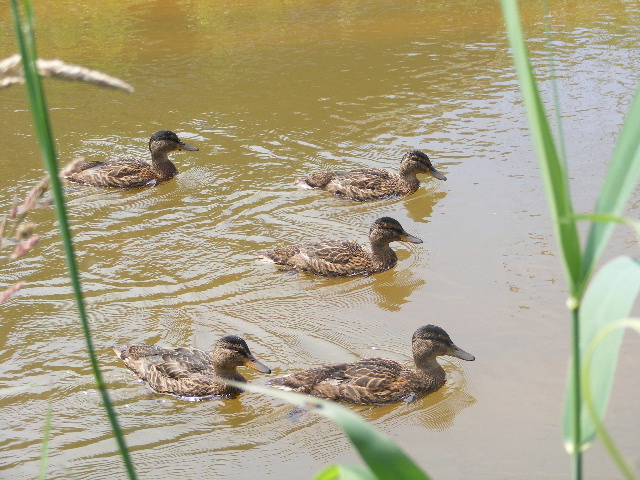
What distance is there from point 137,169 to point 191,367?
3.37 m

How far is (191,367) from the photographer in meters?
5.27

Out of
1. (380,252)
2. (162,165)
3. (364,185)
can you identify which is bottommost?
(380,252)

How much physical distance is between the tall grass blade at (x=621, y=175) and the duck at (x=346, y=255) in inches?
199

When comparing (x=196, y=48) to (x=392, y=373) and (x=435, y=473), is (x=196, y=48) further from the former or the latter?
(x=435, y=473)

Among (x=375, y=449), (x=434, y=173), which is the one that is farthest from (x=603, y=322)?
(x=434, y=173)

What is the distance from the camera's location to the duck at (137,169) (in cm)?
805

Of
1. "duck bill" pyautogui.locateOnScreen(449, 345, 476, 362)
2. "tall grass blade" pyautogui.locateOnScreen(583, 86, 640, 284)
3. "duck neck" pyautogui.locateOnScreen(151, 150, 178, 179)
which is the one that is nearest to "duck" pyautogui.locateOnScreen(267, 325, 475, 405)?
"duck bill" pyautogui.locateOnScreen(449, 345, 476, 362)

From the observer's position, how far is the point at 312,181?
779cm

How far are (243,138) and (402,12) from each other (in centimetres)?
557

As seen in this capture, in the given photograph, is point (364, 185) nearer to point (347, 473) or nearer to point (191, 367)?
point (191, 367)

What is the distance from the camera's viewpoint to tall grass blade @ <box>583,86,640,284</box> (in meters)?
→ 1.38

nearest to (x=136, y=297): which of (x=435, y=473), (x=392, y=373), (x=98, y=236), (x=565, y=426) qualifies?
(x=98, y=236)

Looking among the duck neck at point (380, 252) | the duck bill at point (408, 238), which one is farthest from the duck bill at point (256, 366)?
the duck bill at point (408, 238)

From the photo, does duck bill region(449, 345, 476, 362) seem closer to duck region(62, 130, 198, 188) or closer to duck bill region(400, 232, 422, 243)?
duck bill region(400, 232, 422, 243)
